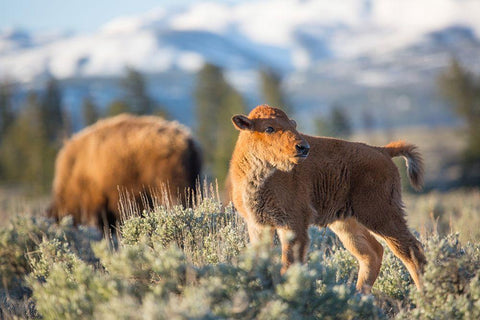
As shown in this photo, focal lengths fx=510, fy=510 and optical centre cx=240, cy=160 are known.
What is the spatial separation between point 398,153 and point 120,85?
39.1 metres

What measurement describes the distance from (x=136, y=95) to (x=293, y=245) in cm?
4033

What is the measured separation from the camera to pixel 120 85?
42969mm

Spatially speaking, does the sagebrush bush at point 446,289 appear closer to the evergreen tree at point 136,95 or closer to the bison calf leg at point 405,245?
the bison calf leg at point 405,245

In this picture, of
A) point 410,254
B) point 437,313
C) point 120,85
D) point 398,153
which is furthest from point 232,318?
point 120,85

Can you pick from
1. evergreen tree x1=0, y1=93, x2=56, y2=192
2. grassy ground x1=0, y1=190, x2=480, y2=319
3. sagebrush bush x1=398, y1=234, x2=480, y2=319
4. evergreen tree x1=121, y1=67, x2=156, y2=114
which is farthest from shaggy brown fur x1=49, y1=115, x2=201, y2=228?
evergreen tree x1=0, y1=93, x2=56, y2=192

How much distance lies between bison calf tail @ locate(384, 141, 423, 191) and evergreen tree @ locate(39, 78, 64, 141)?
4494cm

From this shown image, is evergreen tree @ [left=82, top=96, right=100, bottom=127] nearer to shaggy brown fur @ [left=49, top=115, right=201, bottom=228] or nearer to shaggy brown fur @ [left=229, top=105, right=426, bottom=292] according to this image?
shaggy brown fur @ [left=49, top=115, right=201, bottom=228]

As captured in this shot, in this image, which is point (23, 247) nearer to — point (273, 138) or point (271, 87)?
point (273, 138)

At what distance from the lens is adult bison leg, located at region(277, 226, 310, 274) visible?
5.09 m

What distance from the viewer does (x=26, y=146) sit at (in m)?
48.7

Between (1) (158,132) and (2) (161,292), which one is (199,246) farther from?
(1) (158,132)

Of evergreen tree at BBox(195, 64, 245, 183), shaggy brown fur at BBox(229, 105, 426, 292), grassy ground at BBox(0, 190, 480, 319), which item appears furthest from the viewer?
evergreen tree at BBox(195, 64, 245, 183)

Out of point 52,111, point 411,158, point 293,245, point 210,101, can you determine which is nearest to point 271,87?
point 210,101

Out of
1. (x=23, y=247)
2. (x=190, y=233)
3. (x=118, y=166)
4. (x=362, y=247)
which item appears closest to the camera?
(x=190, y=233)
